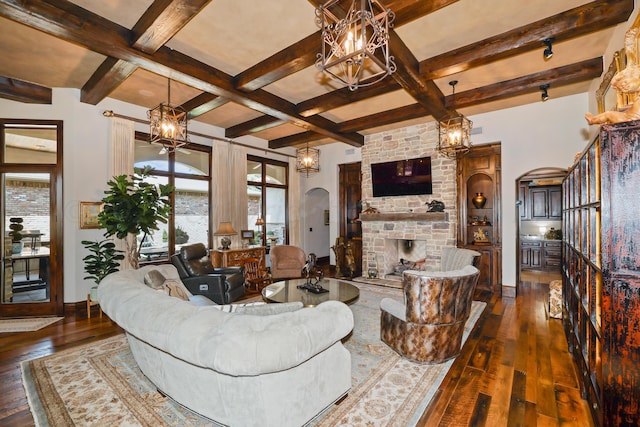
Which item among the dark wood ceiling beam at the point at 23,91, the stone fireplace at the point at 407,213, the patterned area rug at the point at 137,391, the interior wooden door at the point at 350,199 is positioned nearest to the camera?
the patterned area rug at the point at 137,391

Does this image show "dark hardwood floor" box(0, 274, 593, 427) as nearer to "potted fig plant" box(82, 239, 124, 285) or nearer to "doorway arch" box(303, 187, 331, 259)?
"potted fig plant" box(82, 239, 124, 285)

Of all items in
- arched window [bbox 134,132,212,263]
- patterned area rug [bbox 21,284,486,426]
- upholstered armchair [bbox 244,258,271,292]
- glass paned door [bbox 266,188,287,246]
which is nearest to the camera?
patterned area rug [bbox 21,284,486,426]

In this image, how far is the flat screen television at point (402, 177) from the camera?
6.10 m

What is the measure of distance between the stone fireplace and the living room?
25 mm

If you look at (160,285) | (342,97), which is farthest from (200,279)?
(342,97)

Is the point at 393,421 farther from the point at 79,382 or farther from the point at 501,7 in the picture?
the point at 501,7

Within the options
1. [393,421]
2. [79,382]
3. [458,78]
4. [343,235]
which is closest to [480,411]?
[393,421]

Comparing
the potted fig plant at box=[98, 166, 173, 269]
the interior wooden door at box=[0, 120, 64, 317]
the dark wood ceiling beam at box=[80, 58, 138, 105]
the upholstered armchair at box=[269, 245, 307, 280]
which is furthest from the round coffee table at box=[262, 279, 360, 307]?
the interior wooden door at box=[0, 120, 64, 317]

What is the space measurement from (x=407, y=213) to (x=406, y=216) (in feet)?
0.22

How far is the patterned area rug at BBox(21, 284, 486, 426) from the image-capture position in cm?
204

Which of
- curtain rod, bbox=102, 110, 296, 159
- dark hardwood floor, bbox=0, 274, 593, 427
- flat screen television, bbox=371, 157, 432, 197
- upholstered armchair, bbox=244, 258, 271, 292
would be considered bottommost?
dark hardwood floor, bbox=0, 274, 593, 427

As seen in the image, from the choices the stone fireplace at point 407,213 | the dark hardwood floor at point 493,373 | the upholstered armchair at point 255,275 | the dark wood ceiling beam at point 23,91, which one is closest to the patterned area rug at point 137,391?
the dark hardwood floor at point 493,373

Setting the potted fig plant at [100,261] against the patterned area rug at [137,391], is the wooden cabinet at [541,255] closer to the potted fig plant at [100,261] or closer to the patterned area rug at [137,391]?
the patterned area rug at [137,391]

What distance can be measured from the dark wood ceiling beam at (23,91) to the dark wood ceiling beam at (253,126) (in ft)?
9.52
